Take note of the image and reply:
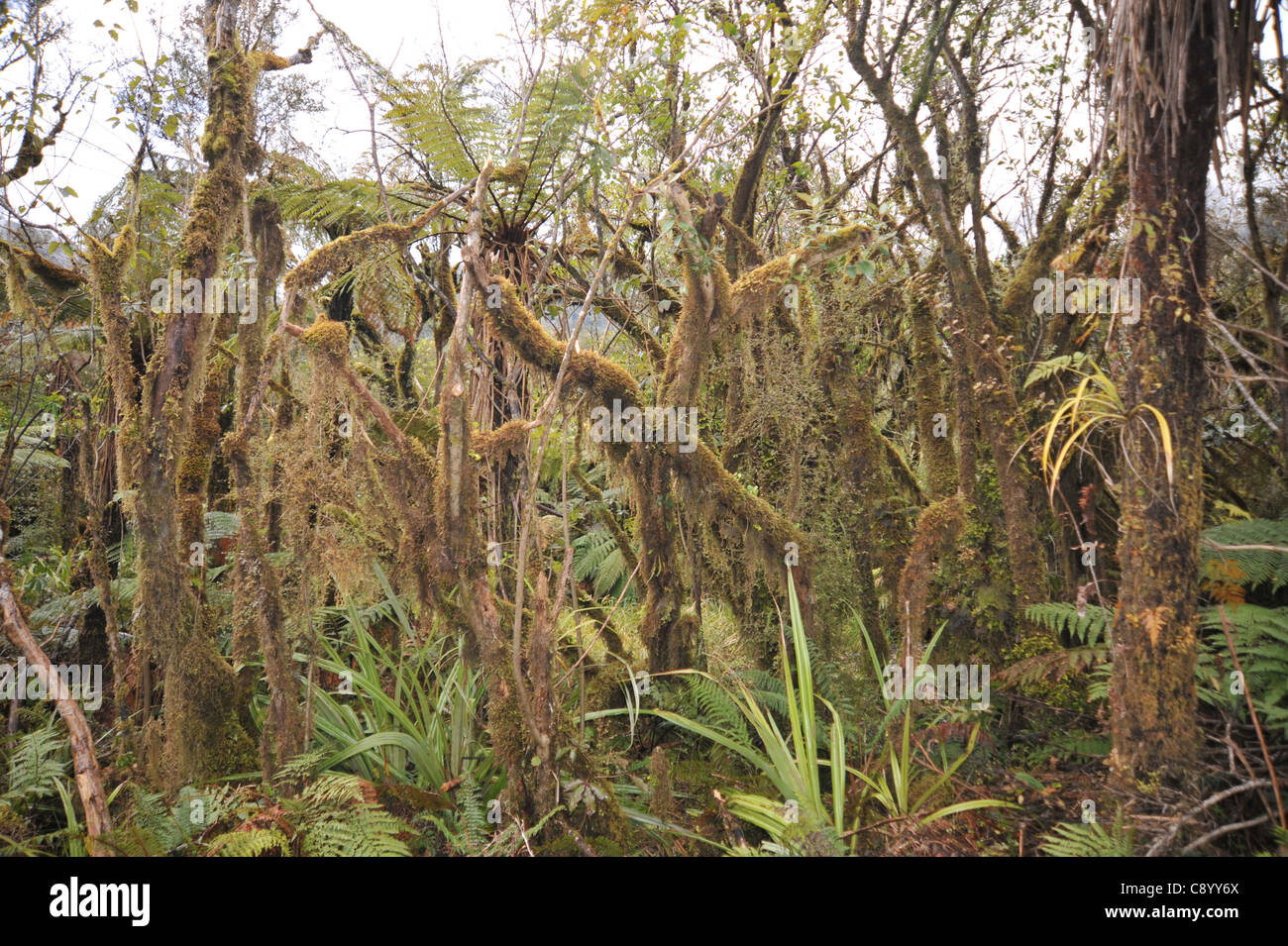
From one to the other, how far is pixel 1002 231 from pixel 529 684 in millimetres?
4312

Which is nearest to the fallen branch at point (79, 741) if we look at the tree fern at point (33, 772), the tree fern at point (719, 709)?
the tree fern at point (33, 772)

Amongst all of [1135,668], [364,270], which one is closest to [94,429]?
[364,270]

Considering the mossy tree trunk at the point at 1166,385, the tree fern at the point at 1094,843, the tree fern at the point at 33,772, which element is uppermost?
the mossy tree trunk at the point at 1166,385

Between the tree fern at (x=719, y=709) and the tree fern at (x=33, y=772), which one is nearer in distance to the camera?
the tree fern at (x=33, y=772)

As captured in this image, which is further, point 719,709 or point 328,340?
point 719,709

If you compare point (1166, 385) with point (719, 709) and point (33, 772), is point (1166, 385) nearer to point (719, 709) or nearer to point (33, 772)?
point (719, 709)

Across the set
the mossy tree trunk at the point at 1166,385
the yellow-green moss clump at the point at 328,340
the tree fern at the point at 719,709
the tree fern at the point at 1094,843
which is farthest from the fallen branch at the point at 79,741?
the mossy tree trunk at the point at 1166,385

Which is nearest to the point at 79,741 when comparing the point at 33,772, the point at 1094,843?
the point at 33,772

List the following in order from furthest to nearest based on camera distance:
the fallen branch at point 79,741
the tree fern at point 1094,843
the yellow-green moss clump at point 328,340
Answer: the yellow-green moss clump at point 328,340 → the fallen branch at point 79,741 → the tree fern at point 1094,843

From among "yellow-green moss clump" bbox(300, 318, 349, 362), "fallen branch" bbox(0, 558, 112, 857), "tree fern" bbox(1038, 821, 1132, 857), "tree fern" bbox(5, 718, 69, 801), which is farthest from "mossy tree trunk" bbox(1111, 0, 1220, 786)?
"tree fern" bbox(5, 718, 69, 801)

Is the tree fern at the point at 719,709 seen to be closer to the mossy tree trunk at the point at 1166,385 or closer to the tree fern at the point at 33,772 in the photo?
the mossy tree trunk at the point at 1166,385

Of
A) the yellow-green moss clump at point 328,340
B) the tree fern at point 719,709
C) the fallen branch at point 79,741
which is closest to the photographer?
the fallen branch at point 79,741

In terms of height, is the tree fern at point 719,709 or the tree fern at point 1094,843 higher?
the tree fern at point 719,709
